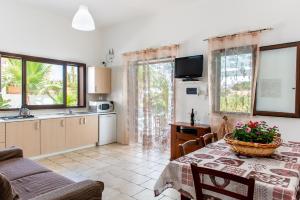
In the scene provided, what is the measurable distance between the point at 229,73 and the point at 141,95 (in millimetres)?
2027

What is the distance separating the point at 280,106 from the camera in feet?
9.93

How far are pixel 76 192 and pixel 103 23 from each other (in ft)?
15.1

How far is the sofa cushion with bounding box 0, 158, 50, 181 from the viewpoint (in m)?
2.08

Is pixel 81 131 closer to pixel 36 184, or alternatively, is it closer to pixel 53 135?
pixel 53 135

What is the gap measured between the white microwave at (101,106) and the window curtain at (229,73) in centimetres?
269

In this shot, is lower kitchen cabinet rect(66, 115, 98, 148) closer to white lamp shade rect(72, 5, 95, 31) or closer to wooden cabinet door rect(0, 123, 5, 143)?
wooden cabinet door rect(0, 123, 5, 143)

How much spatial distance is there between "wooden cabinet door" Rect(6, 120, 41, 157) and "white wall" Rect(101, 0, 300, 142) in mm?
1958

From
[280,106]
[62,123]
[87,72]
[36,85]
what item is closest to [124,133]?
[62,123]

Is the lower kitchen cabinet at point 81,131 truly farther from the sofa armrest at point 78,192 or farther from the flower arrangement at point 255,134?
the flower arrangement at point 255,134

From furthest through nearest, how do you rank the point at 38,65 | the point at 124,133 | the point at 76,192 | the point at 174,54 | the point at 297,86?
the point at 124,133 < the point at 38,65 < the point at 174,54 < the point at 297,86 < the point at 76,192

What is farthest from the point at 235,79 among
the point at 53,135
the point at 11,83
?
the point at 11,83

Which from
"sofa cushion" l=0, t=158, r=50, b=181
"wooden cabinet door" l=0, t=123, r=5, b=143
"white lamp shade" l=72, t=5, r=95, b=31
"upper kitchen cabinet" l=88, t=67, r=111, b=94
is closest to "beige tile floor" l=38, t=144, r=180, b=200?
"wooden cabinet door" l=0, t=123, r=5, b=143

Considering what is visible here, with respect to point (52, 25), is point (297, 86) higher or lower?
lower

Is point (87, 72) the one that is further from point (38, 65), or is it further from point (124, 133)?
point (124, 133)
